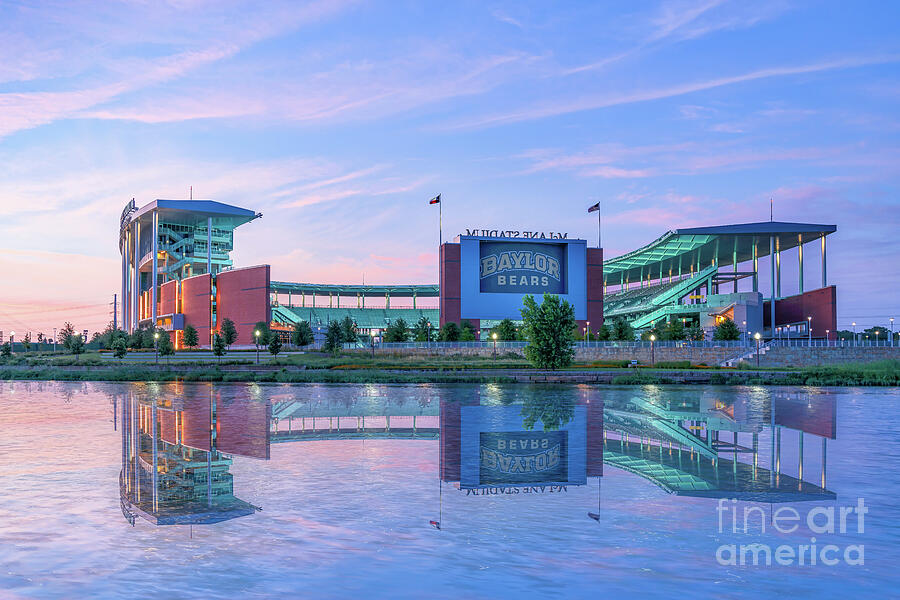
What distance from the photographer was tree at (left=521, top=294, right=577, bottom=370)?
153ft

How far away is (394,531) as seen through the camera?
29.2 feet

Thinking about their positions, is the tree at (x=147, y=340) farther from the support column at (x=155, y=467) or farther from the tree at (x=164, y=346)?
the support column at (x=155, y=467)

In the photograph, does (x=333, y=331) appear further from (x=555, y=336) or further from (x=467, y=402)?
(x=467, y=402)

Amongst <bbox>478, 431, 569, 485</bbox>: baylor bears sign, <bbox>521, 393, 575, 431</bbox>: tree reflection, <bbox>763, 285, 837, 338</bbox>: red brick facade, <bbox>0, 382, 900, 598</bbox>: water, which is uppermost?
<bbox>763, 285, 837, 338</bbox>: red brick facade

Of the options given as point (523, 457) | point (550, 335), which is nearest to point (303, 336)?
point (550, 335)

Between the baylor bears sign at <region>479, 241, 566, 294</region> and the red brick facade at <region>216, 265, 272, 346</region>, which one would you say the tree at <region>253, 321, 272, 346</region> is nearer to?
the red brick facade at <region>216, 265, 272, 346</region>

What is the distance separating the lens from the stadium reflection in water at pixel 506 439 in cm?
1142

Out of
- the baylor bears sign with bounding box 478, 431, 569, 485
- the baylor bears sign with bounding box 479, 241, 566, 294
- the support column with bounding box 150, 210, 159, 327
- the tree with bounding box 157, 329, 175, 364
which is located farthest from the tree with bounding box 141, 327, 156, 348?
the baylor bears sign with bounding box 478, 431, 569, 485

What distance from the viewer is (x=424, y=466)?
13617 millimetres

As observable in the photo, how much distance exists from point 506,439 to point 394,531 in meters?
8.55

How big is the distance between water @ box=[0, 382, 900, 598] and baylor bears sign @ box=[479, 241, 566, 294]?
3274 inches

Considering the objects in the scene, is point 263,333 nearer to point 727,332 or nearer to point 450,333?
point 450,333

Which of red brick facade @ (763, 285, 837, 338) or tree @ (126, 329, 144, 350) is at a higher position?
red brick facade @ (763, 285, 837, 338)

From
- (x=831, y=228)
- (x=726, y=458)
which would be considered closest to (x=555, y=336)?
(x=726, y=458)
